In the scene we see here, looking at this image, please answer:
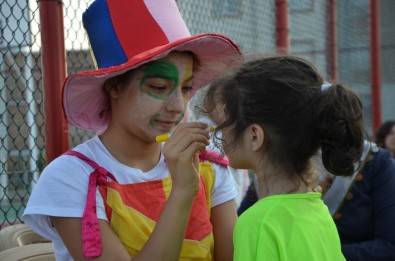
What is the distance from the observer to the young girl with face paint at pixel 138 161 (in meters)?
1.40

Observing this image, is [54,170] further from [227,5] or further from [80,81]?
[227,5]

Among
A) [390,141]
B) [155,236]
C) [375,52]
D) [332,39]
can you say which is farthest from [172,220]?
[375,52]

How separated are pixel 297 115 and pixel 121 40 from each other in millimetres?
523

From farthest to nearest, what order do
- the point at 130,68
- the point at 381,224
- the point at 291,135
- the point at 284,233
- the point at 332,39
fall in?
the point at 332,39 < the point at 381,224 < the point at 130,68 < the point at 291,135 < the point at 284,233

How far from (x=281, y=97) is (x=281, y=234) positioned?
32 cm

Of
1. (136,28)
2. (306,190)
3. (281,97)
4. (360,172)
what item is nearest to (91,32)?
(136,28)

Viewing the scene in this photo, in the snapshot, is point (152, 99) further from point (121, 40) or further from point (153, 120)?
point (121, 40)

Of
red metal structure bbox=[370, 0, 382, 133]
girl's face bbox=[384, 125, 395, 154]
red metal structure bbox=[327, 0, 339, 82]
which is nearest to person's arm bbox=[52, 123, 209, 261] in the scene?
girl's face bbox=[384, 125, 395, 154]

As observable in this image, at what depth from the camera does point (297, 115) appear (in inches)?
53.8

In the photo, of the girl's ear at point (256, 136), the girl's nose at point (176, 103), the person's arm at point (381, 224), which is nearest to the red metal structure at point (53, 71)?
the girl's nose at point (176, 103)

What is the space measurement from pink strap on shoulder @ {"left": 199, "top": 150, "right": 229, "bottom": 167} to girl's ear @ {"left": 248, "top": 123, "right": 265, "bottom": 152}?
0.30m

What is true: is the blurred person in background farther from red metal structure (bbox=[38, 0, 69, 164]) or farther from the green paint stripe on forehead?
the green paint stripe on forehead

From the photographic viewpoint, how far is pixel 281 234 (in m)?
1.26

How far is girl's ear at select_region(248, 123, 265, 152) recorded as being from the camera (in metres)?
1.38
